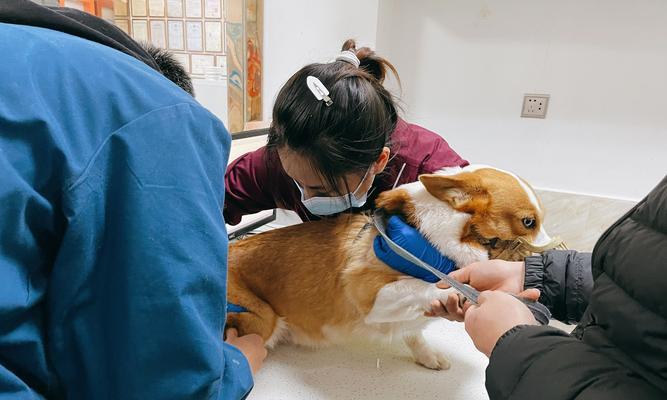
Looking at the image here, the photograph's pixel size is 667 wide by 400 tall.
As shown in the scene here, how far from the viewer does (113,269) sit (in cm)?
A: 39

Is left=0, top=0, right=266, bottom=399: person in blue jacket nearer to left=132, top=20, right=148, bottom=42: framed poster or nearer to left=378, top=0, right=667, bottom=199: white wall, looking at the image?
left=132, top=20, right=148, bottom=42: framed poster

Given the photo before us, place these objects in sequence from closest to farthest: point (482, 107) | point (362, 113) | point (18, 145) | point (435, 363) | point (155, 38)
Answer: point (18, 145) < point (362, 113) < point (435, 363) < point (155, 38) < point (482, 107)

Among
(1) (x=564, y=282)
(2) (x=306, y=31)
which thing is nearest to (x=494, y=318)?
(1) (x=564, y=282)

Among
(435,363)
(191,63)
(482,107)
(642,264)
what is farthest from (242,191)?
(482,107)

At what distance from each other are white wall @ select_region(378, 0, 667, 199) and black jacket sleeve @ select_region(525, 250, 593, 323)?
1.30m

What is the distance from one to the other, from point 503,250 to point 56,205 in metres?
1.00

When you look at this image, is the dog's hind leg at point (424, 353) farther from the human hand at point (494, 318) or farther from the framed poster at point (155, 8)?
the framed poster at point (155, 8)

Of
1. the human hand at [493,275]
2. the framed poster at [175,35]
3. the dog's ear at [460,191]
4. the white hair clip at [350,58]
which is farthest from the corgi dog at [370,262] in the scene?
the framed poster at [175,35]

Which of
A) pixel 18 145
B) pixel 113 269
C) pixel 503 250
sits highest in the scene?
pixel 18 145

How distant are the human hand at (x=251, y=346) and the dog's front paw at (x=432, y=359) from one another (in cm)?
39

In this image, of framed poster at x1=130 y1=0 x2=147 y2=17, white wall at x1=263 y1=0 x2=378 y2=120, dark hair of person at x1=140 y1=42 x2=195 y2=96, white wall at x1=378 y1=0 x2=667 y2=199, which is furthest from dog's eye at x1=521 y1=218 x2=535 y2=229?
framed poster at x1=130 y1=0 x2=147 y2=17

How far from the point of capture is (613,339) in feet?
1.44

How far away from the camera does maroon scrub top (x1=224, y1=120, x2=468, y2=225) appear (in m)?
1.20

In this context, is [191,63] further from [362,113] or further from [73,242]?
[73,242]
